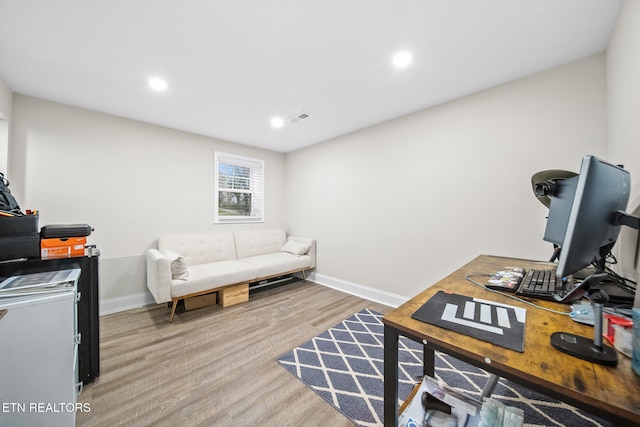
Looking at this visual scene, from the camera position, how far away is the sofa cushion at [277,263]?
134 inches

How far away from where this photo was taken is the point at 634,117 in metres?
1.26

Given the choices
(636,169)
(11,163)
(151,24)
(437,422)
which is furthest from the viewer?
(11,163)

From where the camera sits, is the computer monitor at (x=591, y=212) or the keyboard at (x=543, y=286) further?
the keyboard at (x=543, y=286)

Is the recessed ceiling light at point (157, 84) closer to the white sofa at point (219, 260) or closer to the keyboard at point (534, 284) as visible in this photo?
the white sofa at point (219, 260)

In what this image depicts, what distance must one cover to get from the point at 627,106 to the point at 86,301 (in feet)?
11.8

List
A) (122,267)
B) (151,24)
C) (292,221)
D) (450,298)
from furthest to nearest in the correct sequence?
(292,221), (122,267), (151,24), (450,298)

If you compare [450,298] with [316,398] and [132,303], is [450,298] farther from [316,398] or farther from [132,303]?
[132,303]

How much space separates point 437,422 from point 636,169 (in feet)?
5.36

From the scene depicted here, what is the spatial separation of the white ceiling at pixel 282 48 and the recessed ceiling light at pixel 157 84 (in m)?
0.05

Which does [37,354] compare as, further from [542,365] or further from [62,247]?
[542,365]

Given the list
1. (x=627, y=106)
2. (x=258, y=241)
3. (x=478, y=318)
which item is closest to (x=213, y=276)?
(x=258, y=241)

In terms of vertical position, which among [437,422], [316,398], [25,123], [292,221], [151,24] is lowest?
[316,398]

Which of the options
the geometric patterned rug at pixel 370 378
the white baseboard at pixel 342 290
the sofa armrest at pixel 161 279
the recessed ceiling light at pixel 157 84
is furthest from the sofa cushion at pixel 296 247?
the recessed ceiling light at pixel 157 84

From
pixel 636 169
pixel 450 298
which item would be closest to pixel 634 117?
pixel 636 169
